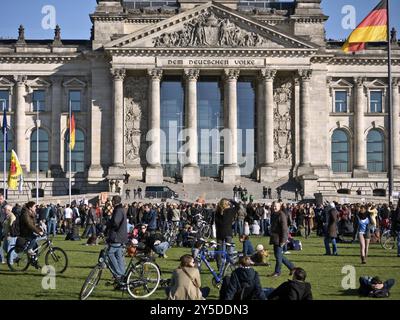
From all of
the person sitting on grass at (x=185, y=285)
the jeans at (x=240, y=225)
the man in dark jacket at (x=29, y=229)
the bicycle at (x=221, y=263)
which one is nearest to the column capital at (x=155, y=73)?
the jeans at (x=240, y=225)

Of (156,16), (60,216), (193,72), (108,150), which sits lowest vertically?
(60,216)

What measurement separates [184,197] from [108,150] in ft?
41.0

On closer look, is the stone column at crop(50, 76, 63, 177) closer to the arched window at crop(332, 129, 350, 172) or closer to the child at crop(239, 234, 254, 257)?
the arched window at crop(332, 129, 350, 172)

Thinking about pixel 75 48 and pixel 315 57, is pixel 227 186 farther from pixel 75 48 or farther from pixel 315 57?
pixel 75 48

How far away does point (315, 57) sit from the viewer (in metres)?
78.4

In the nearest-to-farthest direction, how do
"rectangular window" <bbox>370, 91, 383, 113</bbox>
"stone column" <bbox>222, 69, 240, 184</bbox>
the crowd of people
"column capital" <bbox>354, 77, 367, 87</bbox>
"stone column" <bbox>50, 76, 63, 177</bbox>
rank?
the crowd of people → "stone column" <bbox>222, 69, 240, 184</bbox> → "stone column" <bbox>50, 76, 63, 177</bbox> → "column capital" <bbox>354, 77, 367, 87</bbox> → "rectangular window" <bbox>370, 91, 383, 113</bbox>

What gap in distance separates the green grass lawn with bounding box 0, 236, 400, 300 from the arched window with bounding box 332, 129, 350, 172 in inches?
1762

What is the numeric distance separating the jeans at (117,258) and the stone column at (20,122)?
198 ft

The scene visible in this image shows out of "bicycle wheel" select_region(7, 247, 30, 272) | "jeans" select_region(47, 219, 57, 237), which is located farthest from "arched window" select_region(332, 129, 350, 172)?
"bicycle wheel" select_region(7, 247, 30, 272)

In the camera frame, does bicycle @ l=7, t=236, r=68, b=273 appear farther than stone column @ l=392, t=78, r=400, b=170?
No

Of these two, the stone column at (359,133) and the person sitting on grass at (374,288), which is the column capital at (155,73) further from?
the person sitting on grass at (374,288)

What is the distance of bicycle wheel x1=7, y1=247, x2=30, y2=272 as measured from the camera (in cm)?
2525

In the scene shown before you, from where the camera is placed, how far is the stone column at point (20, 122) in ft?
259
